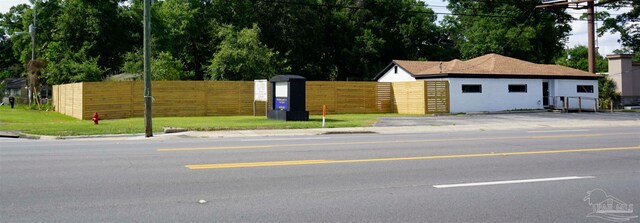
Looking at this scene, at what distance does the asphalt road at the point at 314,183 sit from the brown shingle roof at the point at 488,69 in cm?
2272

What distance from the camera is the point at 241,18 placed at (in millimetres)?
51094

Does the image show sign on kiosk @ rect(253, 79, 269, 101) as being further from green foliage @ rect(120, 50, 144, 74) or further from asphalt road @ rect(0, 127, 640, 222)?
asphalt road @ rect(0, 127, 640, 222)

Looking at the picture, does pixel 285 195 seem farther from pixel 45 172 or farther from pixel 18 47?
pixel 18 47

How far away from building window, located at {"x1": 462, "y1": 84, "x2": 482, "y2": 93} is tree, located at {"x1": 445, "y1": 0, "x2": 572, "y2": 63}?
19.4 meters

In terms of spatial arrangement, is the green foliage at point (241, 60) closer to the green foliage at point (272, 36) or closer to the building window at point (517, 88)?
the green foliage at point (272, 36)

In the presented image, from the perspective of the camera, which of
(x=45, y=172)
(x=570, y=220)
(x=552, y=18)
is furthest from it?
(x=552, y=18)

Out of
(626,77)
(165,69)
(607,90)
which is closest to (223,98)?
(165,69)

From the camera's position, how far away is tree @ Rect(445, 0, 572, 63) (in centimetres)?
5609

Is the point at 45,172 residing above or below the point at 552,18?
below

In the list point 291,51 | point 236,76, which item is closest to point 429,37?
point 291,51

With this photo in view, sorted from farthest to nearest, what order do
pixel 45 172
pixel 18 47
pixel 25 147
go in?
pixel 18 47 → pixel 25 147 → pixel 45 172

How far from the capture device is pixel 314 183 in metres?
8.81

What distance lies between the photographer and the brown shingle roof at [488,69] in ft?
119

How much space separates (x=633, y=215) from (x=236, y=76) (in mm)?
35391
